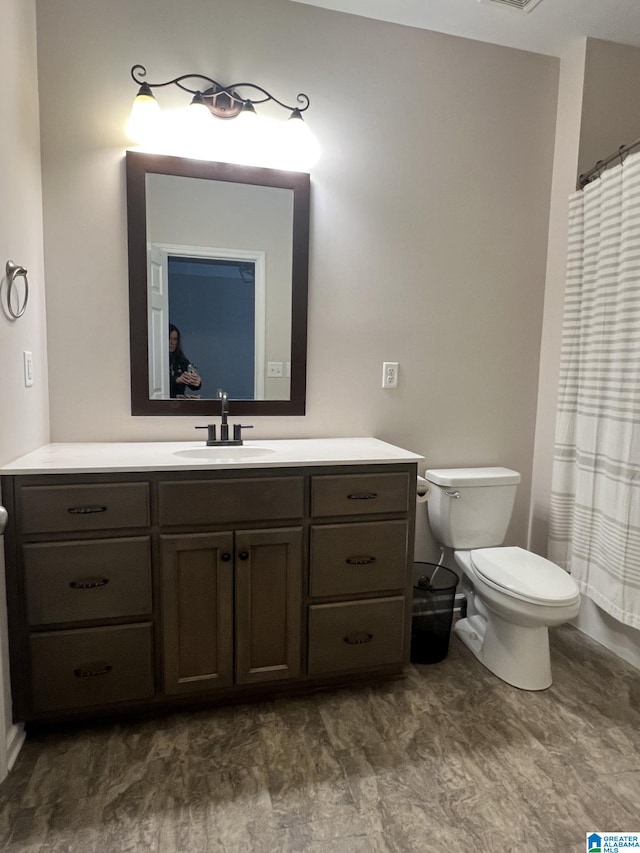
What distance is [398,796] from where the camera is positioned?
1.50 metres

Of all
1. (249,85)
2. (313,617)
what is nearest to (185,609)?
(313,617)

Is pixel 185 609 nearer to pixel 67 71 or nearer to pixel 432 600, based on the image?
pixel 432 600

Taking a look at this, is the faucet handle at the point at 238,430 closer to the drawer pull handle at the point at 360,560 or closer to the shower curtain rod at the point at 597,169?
the drawer pull handle at the point at 360,560

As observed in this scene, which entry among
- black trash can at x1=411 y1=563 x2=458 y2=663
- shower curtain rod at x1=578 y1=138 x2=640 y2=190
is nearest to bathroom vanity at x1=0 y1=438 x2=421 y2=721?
black trash can at x1=411 y1=563 x2=458 y2=663

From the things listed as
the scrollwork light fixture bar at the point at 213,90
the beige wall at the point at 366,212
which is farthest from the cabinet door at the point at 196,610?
the scrollwork light fixture bar at the point at 213,90

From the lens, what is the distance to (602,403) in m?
2.19

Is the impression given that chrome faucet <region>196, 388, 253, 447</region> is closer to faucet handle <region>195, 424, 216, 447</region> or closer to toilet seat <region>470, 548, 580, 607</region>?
faucet handle <region>195, 424, 216, 447</region>

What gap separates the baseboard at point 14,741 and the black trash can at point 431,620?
4.75 ft

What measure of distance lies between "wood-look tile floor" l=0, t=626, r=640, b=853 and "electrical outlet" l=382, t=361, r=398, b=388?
4.13ft

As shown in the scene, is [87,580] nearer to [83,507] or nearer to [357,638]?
[83,507]

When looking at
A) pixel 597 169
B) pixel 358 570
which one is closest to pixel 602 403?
pixel 597 169

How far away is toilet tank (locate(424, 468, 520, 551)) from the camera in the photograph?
2287 mm

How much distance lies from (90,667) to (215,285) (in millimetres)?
1458

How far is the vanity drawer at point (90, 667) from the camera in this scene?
1647 mm
